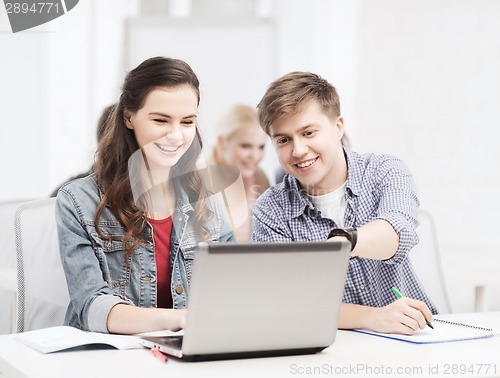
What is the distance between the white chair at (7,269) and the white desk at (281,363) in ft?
2.79

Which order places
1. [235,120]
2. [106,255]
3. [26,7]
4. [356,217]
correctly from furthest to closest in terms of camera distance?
[235,120] → [26,7] → [356,217] → [106,255]

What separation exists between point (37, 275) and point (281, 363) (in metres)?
0.68

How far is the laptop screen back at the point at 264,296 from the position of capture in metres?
1.11

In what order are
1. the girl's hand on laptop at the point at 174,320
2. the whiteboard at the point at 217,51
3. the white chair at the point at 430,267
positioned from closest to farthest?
1. the girl's hand on laptop at the point at 174,320
2. the white chair at the point at 430,267
3. the whiteboard at the point at 217,51

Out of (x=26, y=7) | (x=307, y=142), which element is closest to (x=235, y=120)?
(x=26, y=7)

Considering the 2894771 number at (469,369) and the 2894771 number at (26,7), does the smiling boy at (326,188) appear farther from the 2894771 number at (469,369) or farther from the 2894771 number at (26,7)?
the 2894771 number at (26,7)

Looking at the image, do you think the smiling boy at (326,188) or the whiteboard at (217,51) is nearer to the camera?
the smiling boy at (326,188)

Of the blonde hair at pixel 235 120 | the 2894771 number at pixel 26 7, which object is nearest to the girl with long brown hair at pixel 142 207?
the 2894771 number at pixel 26 7

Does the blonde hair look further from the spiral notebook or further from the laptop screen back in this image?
the laptop screen back

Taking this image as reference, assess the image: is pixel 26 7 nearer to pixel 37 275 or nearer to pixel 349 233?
pixel 37 275

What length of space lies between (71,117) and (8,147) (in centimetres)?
34

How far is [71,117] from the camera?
3.92m

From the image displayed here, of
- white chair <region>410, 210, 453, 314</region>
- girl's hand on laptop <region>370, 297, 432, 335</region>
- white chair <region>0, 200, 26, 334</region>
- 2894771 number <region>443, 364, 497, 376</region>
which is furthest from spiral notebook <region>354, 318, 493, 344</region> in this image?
white chair <region>0, 200, 26, 334</region>

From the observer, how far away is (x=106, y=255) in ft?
5.13
